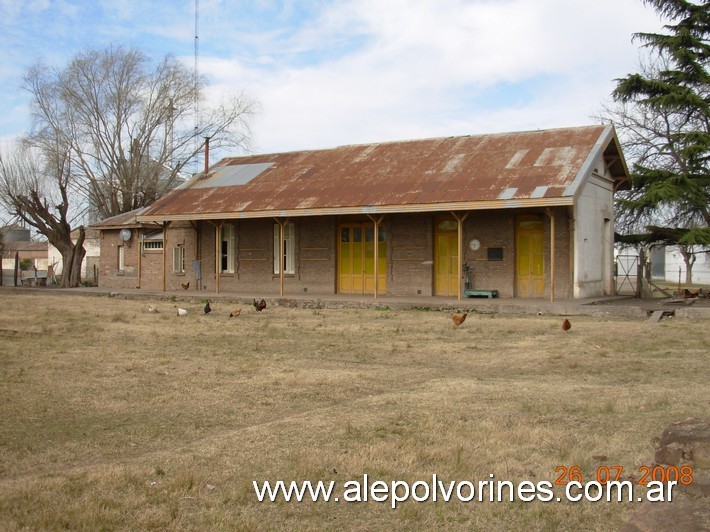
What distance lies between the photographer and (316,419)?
7219mm

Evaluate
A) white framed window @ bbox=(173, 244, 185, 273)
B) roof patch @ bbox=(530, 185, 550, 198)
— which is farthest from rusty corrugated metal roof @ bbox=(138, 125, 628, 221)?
white framed window @ bbox=(173, 244, 185, 273)

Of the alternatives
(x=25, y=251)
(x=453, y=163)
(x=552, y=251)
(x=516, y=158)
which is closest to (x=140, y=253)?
(x=453, y=163)

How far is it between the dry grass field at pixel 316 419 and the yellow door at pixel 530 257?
7313mm

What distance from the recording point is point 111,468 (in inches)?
221

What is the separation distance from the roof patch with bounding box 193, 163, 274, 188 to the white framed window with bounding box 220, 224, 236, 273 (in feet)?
5.26

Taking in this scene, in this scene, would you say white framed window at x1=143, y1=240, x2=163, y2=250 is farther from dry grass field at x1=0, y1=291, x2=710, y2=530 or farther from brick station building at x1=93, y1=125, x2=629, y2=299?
dry grass field at x1=0, y1=291, x2=710, y2=530

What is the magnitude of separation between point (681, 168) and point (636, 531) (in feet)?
75.9

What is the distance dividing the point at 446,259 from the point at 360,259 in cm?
300

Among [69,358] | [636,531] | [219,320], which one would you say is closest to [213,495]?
[636,531]

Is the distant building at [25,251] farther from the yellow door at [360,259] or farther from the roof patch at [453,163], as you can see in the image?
the roof patch at [453,163]

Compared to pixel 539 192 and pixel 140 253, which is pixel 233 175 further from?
pixel 539 192

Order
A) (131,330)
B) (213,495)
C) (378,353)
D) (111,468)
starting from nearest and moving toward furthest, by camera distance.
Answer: (213,495), (111,468), (378,353), (131,330)

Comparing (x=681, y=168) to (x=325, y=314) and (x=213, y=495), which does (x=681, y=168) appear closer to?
(x=325, y=314)

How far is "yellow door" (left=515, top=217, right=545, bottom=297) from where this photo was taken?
21.3 m
